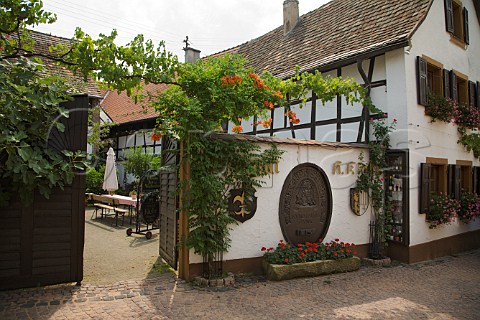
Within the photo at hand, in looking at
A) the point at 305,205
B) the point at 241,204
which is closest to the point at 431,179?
the point at 305,205

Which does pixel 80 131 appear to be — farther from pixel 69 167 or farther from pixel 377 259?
pixel 377 259

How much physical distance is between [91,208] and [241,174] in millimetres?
10717

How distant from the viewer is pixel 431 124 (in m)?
8.30

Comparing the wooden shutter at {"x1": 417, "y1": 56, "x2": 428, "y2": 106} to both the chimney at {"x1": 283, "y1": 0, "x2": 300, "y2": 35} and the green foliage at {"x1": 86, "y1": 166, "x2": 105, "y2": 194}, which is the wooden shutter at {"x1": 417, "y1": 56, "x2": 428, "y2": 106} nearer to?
the chimney at {"x1": 283, "y1": 0, "x2": 300, "y2": 35}

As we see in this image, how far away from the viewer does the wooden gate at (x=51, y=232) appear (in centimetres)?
468

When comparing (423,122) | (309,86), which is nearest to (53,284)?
(309,86)

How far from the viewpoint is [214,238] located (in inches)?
217

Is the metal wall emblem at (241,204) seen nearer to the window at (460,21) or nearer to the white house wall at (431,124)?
the white house wall at (431,124)

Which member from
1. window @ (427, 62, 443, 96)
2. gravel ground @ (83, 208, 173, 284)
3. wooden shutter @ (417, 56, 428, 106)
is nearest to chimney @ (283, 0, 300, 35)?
window @ (427, 62, 443, 96)

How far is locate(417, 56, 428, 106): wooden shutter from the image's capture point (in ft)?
25.6

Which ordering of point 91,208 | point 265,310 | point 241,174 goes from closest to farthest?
1. point 265,310
2. point 241,174
3. point 91,208

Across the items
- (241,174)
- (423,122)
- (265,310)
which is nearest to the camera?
(265,310)

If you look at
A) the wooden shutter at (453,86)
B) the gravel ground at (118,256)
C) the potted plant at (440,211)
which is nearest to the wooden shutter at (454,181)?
the potted plant at (440,211)

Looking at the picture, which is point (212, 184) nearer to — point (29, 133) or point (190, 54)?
point (29, 133)
